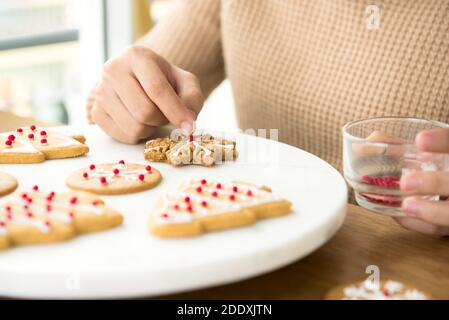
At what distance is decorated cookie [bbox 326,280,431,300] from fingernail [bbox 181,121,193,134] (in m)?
0.35

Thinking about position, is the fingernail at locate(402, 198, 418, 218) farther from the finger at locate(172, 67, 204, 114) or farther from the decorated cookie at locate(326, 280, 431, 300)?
the finger at locate(172, 67, 204, 114)

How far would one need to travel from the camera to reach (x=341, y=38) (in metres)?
1.11

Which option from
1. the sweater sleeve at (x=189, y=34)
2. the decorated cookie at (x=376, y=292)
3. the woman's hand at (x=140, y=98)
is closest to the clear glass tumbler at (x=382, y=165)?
the decorated cookie at (x=376, y=292)

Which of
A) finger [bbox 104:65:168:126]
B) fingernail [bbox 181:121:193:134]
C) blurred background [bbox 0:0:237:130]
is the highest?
finger [bbox 104:65:168:126]

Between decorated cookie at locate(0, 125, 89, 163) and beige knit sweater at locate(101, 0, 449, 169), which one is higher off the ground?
beige knit sweater at locate(101, 0, 449, 169)

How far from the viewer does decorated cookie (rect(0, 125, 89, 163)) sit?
76cm

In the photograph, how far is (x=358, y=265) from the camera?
2.00ft

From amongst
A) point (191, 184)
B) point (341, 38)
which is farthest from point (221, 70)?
point (191, 184)

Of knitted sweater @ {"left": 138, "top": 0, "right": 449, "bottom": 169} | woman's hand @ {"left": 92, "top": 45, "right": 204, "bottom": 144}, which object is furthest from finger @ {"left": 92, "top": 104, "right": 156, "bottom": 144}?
knitted sweater @ {"left": 138, "top": 0, "right": 449, "bottom": 169}

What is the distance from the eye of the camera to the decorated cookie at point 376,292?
0.52m

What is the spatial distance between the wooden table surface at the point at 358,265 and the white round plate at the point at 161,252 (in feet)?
0.11

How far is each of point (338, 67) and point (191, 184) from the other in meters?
0.53

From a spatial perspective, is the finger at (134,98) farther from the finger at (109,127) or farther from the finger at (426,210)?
the finger at (426,210)
